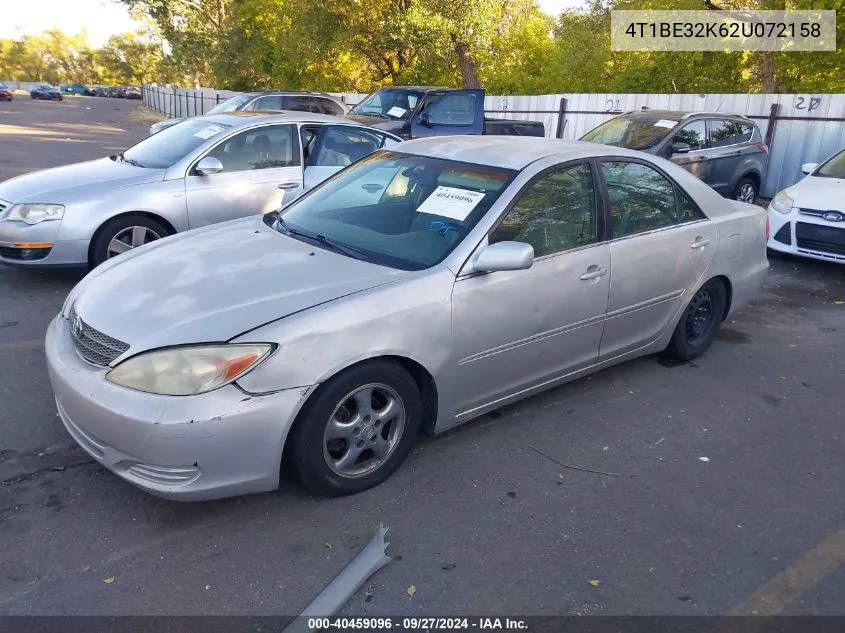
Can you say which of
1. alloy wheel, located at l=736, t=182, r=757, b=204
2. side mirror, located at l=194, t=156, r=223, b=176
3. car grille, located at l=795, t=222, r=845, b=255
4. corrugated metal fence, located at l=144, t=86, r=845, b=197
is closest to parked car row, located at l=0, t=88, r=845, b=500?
side mirror, located at l=194, t=156, r=223, b=176

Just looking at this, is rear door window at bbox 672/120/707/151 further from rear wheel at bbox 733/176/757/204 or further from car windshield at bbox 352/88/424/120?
car windshield at bbox 352/88/424/120

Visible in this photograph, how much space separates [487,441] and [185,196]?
3.84 m

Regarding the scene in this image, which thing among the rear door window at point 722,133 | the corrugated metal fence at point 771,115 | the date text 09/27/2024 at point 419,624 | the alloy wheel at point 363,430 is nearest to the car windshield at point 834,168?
the rear door window at point 722,133

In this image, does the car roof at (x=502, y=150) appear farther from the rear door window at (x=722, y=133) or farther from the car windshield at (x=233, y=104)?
the car windshield at (x=233, y=104)

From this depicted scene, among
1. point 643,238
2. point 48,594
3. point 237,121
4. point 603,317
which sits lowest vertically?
point 48,594

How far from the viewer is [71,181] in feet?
19.5

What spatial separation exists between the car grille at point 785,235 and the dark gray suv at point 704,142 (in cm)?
223

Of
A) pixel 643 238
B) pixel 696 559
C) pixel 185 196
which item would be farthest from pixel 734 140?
pixel 696 559

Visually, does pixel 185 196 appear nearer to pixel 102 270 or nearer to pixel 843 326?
pixel 102 270

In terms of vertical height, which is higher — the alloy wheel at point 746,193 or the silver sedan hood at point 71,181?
the silver sedan hood at point 71,181

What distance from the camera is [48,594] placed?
2.49 m

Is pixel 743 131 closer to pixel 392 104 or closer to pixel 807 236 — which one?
pixel 807 236

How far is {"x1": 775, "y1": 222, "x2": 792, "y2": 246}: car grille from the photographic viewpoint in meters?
7.71

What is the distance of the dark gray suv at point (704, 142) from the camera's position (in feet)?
32.3
